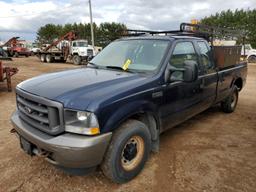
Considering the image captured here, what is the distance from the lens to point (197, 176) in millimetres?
3170

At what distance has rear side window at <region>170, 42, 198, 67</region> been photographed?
365cm

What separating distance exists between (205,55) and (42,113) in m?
3.21

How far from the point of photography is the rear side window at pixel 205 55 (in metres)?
4.39

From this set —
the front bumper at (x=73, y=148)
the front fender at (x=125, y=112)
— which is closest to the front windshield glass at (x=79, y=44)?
the front fender at (x=125, y=112)

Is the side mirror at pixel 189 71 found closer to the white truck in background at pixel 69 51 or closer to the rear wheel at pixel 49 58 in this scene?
the white truck in background at pixel 69 51

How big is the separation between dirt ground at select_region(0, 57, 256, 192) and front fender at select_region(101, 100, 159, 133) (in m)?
0.86

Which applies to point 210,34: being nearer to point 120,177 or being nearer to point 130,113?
point 130,113

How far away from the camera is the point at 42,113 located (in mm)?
2631

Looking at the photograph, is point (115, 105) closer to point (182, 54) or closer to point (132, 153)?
point (132, 153)

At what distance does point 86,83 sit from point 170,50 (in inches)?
56.1

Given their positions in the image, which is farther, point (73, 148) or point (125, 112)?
point (125, 112)

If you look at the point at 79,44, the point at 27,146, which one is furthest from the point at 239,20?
the point at 27,146

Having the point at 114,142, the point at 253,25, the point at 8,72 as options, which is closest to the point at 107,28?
the point at 253,25

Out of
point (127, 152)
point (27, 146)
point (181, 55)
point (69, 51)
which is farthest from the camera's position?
point (69, 51)
